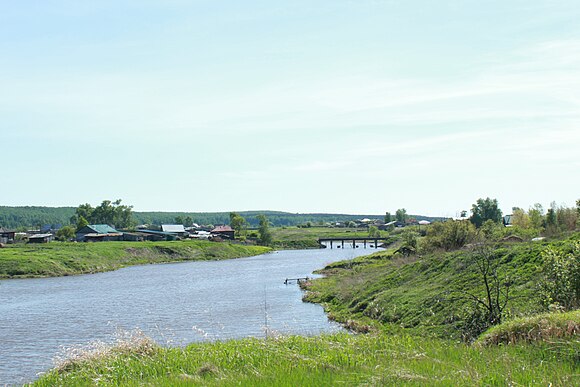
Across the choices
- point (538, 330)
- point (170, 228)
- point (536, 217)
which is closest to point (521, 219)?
point (536, 217)

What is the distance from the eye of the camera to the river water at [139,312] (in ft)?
95.2

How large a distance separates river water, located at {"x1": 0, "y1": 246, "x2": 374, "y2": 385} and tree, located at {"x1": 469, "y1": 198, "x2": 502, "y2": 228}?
176ft

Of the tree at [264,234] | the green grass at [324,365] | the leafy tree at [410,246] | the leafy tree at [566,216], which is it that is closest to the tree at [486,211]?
the leafy tree at [566,216]

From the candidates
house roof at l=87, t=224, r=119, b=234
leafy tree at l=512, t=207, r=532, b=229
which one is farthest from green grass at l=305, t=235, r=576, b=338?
house roof at l=87, t=224, r=119, b=234

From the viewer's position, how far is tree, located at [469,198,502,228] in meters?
116

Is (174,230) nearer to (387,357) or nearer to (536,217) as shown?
(536,217)

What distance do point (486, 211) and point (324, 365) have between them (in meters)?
112

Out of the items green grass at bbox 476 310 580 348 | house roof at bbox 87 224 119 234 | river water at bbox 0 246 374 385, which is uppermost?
house roof at bbox 87 224 119 234

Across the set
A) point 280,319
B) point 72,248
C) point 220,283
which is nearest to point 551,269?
point 280,319

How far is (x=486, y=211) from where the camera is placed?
11769cm

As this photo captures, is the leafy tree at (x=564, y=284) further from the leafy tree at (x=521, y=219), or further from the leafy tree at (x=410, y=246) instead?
the leafy tree at (x=521, y=219)

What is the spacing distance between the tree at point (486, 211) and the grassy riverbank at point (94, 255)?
4723 centimetres

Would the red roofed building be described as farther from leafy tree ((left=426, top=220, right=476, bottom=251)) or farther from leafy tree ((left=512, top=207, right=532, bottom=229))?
leafy tree ((left=426, top=220, right=476, bottom=251))

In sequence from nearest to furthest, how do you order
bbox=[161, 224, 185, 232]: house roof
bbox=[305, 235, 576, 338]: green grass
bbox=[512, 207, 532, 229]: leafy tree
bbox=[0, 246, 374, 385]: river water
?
bbox=[305, 235, 576, 338]: green grass
bbox=[0, 246, 374, 385]: river water
bbox=[512, 207, 532, 229]: leafy tree
bbox=[161, 224, 185, 232]: house roof
